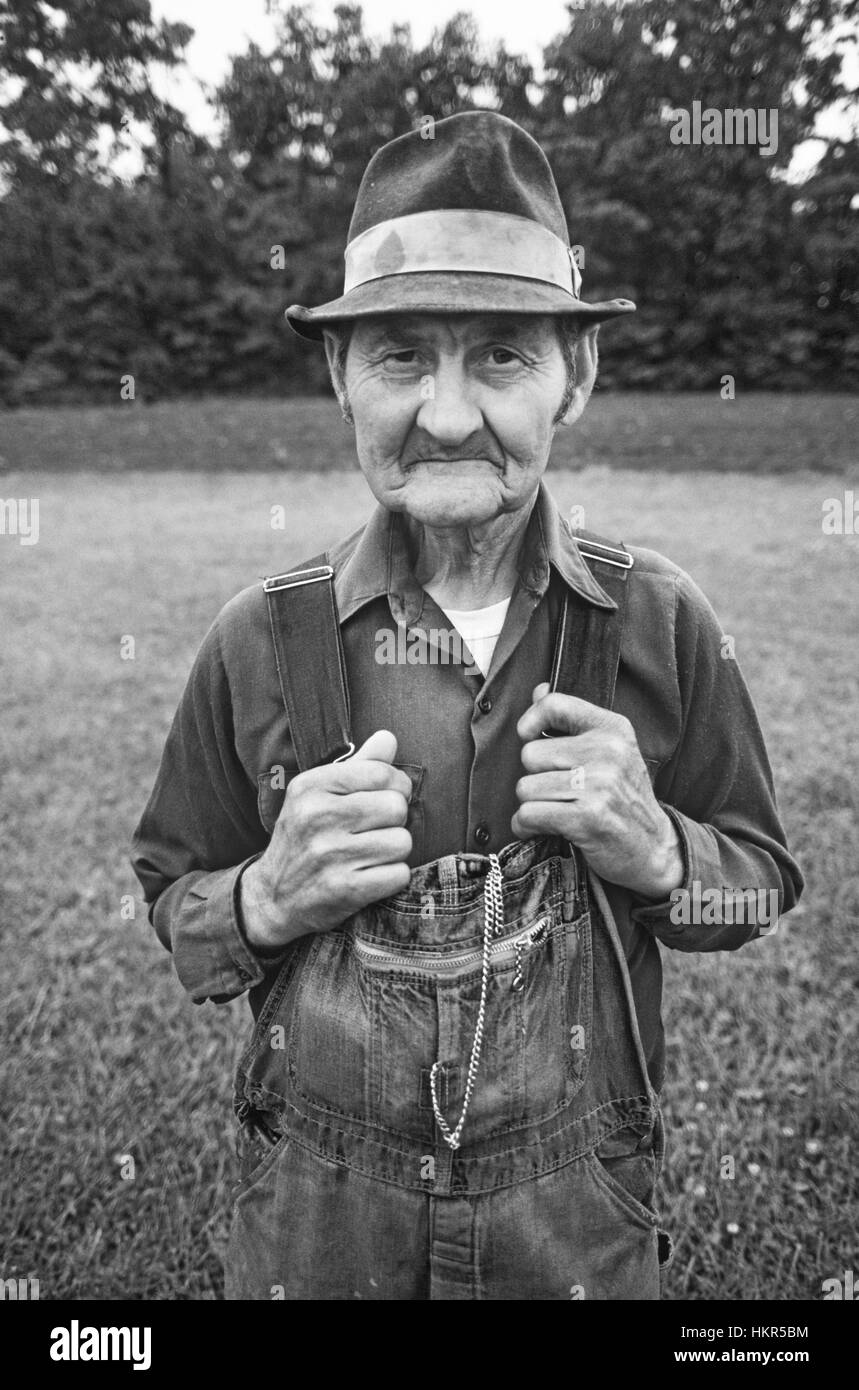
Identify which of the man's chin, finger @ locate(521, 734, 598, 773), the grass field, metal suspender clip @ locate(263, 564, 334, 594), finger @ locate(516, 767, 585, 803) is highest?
the man's chin

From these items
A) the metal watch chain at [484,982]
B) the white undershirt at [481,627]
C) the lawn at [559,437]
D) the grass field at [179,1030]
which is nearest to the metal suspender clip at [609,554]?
the white undershirt at [481,627]

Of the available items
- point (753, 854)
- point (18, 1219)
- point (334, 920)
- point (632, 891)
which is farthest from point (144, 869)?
point (18, 1219)

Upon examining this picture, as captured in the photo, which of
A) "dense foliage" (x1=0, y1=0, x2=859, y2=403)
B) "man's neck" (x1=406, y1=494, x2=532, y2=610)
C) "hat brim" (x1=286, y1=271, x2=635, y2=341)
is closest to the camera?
"hat brim" (x1=286, y1=271, x2=635, y2=341)

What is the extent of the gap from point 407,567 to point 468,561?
0.30 feet

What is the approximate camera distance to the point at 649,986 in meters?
1.56

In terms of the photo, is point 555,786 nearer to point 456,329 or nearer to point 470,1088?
point 470,1088

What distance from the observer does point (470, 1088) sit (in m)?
1.29

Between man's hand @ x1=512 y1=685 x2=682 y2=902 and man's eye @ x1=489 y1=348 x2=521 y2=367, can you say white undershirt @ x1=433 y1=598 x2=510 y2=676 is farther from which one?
man's eye @ x1=489 y1=348 x2=521 y2=367

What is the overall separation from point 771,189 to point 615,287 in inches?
176

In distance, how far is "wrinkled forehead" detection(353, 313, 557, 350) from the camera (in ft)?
3.95

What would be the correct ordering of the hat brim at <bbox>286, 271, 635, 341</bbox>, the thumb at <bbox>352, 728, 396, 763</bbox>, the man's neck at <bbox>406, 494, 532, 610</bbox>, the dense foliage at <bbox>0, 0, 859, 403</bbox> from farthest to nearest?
the dense foliage at <bbox>0, 0, 859, 403</bbox>, the man's neck at <bbox>406, 494, 532, 610</bbox>, the thumb at <bbox>352, 728, 396, 763</bbox>, the hat brim at <bbox>286, 271, 635, 341</bbox>

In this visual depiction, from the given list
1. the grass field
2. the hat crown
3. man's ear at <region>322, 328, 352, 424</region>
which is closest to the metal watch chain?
man's ear at <region>322, 328, 352, 424</region>

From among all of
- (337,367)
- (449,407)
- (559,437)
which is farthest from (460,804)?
(559,437)

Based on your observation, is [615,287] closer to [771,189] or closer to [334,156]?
[771,189]
